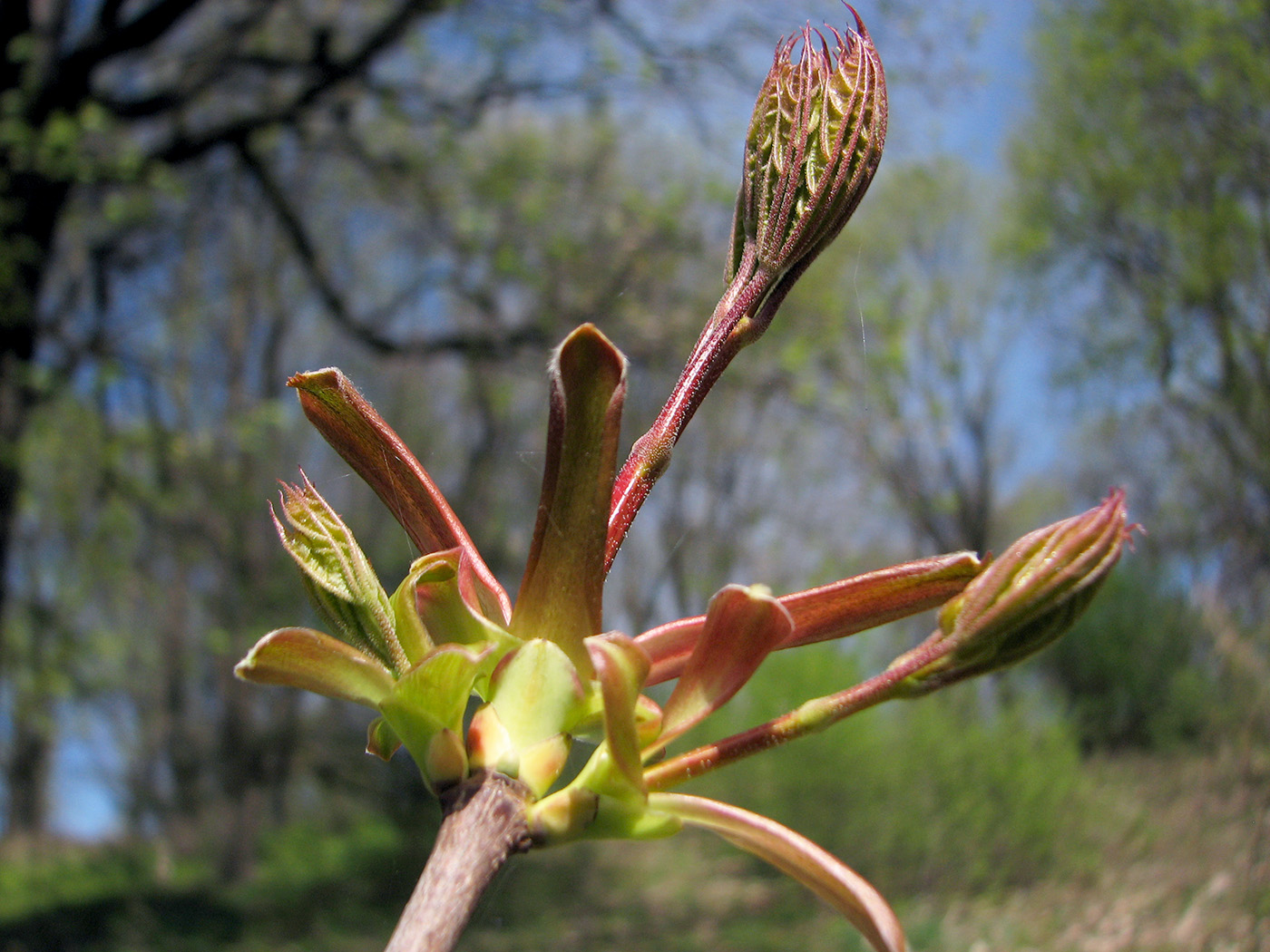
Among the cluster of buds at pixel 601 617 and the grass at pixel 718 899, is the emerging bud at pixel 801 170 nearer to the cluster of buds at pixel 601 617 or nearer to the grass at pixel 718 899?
the cluster of buds at pixel 601 617

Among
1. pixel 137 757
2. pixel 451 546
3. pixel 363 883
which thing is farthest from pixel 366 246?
pixel 451 546

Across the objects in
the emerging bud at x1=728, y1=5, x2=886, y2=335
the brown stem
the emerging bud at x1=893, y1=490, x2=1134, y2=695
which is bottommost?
the brown stem

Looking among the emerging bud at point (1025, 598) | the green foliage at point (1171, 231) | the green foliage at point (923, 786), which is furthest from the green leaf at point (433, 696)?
the green foliage at point (923, 786)

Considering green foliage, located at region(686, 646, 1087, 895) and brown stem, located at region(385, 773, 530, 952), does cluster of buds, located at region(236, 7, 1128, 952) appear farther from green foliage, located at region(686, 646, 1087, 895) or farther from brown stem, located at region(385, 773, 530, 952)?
green foliage, located at region(686, 646, 1087, 895)

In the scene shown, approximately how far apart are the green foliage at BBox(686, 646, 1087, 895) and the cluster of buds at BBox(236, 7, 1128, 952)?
1.73 metres

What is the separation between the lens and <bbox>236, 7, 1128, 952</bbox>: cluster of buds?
8.4 inches

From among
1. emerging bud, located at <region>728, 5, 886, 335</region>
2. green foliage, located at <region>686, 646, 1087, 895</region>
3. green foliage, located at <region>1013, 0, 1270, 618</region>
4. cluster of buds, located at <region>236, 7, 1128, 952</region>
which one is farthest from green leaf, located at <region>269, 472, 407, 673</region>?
green foliage, located at <region>686, 646, 1087, 895</region>

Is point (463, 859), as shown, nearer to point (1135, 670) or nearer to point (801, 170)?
point (801, 170)

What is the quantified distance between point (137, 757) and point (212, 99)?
507 centimetres

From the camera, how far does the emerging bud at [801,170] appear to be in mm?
267

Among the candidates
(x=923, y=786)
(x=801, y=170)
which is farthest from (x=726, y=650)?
(x=923, y=786)

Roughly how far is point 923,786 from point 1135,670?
2.09ft

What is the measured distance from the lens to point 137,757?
679cm

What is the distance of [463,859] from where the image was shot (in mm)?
187
